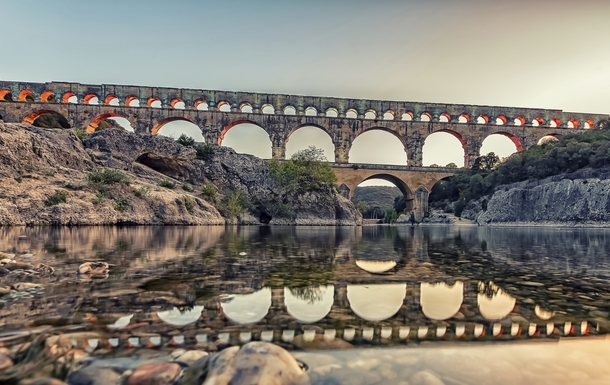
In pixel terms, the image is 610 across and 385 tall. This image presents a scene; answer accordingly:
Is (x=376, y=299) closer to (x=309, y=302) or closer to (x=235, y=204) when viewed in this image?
(x=309, y=302)

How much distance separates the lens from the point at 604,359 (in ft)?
4.64

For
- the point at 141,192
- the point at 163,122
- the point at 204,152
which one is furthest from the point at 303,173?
the point at 163,122

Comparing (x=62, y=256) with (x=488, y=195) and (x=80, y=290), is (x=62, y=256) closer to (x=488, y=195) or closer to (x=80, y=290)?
(x=80, y=290)

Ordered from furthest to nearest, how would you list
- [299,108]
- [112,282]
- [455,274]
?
[299,108]
[455,274]
[112,282]

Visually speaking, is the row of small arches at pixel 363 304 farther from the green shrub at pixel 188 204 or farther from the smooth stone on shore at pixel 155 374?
the green shrub at pixel 188 204

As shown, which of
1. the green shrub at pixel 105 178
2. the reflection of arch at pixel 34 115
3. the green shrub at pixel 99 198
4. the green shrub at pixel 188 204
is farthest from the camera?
the reflection of arch at pixel 34 115

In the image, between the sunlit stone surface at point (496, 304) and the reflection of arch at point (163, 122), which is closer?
the sunlit stone surface at point (496, 304)

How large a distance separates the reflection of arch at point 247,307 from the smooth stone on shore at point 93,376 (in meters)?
0.70

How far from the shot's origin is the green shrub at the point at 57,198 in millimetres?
10742

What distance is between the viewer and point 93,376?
1201mm

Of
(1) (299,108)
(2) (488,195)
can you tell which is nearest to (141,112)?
(1) (299,108)

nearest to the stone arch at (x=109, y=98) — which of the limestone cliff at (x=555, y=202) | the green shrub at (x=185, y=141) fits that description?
the green shrub at (x=185, y=141)

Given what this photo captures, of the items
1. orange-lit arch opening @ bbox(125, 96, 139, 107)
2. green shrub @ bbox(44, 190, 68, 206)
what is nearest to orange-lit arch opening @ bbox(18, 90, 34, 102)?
orange-lit arch opening @ bbox(125, 96, 139, 107)

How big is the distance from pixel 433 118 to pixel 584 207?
19.4 meters
